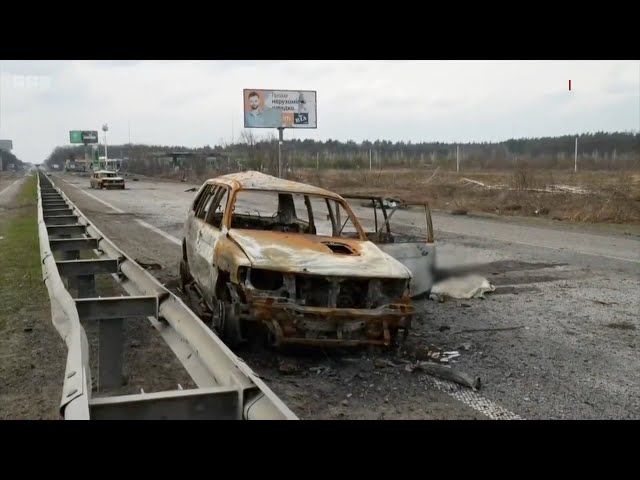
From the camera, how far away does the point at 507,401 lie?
488cm

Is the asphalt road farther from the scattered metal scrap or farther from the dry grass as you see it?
the dry grass

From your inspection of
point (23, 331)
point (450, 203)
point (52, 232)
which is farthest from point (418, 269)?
point (450, 203)

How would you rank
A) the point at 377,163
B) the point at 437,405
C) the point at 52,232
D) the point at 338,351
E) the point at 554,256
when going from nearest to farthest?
the point at 437,405, the point at 338,351, the point at 52,232, the point at 554,256, the point at 377,163

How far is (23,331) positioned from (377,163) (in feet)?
167

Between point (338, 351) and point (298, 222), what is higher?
point (298, 222)

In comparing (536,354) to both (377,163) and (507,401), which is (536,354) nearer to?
(507,401)

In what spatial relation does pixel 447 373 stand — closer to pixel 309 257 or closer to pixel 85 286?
pixel 309 257

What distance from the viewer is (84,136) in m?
116

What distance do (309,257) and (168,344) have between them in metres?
2.14

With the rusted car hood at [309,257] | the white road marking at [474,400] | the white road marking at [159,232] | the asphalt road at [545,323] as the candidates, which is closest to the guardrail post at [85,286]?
the rusted car hood at [309,257]

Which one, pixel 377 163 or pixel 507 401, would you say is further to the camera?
pixel 377 163

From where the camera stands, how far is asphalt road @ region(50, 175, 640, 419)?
5.05 meters

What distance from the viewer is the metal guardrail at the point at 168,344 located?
2.56m

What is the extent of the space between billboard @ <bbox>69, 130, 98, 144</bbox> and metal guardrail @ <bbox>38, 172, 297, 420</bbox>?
11723cm
